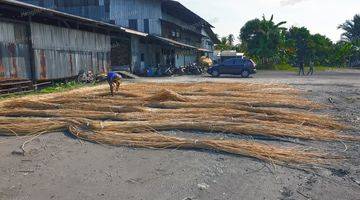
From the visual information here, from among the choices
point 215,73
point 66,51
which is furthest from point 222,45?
point 66,51

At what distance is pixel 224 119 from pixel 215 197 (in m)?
4.51

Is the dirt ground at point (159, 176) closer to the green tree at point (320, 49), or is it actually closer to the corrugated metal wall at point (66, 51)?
the corrugated metal wall at point (66, 51)

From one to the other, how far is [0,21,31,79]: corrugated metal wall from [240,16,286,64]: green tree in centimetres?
3838

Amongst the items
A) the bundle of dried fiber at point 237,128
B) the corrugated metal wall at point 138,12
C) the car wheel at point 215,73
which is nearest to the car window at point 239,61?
the car wheel at point 215,73

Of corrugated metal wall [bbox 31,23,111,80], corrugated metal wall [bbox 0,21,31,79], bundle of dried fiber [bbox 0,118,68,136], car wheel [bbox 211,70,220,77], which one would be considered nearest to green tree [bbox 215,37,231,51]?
car wheel [bbox 211,70,220,77]

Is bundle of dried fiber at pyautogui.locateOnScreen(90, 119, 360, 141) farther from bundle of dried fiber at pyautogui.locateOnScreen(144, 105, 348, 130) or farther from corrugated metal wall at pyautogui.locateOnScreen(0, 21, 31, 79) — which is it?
corrugated metal wall at pyautogui.locateOnScreen(0, 21, 31, 79)

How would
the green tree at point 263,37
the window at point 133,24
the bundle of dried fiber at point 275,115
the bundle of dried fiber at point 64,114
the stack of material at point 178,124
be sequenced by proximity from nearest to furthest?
1. the stack of material at point 178,124
2. the bundle of dried fiber at point 275,115
3. the bundle of dried fiber at point 64,114
4. the window at point 133,24
5. the green tree at point 263,37

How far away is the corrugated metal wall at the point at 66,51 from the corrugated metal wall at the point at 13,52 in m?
0.63

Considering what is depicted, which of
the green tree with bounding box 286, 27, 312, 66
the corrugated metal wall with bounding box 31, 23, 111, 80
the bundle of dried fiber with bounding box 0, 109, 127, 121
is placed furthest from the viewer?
the green tree with bounding box 286, 27, 312, 66

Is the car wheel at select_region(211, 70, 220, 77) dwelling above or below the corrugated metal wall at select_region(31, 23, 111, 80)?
below

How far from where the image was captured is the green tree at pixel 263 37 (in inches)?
2015

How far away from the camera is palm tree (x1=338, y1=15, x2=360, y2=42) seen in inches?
2872

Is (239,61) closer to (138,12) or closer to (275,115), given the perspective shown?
(138,12)

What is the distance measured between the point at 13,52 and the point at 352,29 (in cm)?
7061
